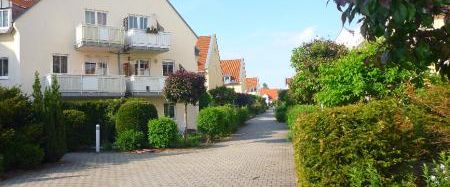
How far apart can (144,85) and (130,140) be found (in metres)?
11.0

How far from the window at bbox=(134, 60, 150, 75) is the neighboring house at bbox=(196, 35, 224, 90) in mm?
12795

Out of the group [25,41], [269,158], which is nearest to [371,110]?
[269,158]

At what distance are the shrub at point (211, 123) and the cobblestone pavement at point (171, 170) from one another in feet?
18.0

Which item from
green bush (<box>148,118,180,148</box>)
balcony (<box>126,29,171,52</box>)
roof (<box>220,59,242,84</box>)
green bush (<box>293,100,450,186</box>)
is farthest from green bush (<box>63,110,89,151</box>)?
roof (<box>220,59,242,84</box>)

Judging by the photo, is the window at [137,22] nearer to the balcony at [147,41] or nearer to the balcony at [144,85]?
the balcony at [147,41]

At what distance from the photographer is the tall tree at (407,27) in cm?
337

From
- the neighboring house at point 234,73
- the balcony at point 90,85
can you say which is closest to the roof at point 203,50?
the balcony at point 90,85

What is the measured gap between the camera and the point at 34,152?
14.2 m

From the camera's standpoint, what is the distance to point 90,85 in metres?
29.3

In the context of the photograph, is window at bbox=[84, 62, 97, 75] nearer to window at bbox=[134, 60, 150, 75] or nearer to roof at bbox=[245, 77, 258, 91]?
window at bbox=[134, 60, 150, 75]

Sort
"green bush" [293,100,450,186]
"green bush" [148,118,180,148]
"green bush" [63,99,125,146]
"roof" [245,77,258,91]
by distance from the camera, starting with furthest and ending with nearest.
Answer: "roof" [245,77,258,91] → "green bush" [63,99,125,146] → "green bush" [148,118,180,148] → "green bush" [293,100,450,186]

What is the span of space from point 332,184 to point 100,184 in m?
6.11

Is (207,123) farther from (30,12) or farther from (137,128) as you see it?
(30,12)

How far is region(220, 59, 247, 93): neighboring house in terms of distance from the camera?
77.6m
